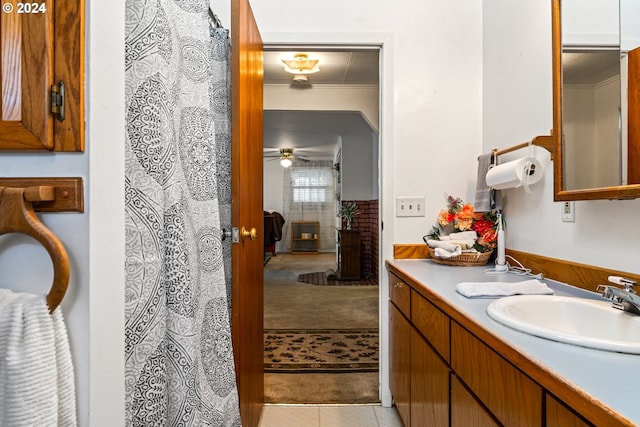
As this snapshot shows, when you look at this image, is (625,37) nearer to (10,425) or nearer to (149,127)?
(149,127)

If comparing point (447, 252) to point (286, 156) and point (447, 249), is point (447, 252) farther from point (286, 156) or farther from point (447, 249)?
point (286, 156)

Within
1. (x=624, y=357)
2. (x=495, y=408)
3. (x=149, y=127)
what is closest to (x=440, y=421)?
(x=495, y=408)

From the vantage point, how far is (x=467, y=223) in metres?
1.99

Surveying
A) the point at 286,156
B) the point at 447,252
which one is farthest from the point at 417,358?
the point at 286,156

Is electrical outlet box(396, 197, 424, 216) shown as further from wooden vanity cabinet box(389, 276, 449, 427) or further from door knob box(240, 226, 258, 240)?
door knob box(240, 226, 258, 240)

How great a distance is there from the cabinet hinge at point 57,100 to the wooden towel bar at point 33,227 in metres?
0.15

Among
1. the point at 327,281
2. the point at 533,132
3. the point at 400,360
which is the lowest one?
the point at 327,281

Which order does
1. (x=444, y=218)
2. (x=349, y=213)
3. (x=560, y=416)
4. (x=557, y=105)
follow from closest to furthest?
(x=560, y=416), (x=557, y=105), (x=444, y=218), (x=349, y=213)

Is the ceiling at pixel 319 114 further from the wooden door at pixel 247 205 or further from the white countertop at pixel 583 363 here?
the white countertop at pixel 583 363

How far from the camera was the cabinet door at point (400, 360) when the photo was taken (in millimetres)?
1635

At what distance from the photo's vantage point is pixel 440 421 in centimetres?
120

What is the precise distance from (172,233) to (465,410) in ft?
3.13

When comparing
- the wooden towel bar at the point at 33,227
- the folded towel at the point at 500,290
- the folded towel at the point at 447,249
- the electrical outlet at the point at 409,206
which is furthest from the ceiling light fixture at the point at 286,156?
the wooden towel bar at the point at 33,227

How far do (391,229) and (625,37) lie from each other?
51.2 inches
